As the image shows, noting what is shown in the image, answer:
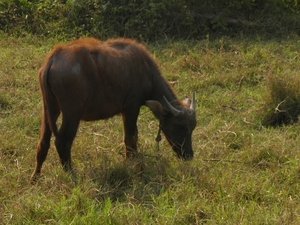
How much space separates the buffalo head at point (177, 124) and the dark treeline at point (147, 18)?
3975 millimetres

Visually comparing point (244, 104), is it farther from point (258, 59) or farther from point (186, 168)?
point (186, 168)

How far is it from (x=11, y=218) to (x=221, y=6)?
7001 mm

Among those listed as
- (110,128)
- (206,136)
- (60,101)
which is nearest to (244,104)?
(206,136)

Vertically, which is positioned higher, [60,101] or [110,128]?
[60,101]

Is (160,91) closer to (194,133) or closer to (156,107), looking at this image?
(156,107)

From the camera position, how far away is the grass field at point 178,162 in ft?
15.4

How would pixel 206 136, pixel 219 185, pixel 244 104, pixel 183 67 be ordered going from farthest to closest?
pixel 183 67 → pixel 244 104 → pixel 206 136 → pixel 219 185

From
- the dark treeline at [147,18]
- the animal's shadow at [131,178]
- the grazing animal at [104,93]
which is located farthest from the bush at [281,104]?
the dark treeline at [147,18]

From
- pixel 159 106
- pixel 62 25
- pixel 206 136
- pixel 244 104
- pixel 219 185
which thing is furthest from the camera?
pixel 62 25

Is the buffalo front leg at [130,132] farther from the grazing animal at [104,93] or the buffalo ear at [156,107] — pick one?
the buffalo ear at [156,107]

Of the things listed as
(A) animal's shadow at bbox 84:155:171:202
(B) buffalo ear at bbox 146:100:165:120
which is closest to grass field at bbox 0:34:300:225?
(A) animal's shadow at bbox 84:155:171:202

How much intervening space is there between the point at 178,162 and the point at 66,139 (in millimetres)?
1074

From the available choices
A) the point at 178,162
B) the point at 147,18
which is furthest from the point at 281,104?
the point at 147,18

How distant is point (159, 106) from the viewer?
609 centimetres
